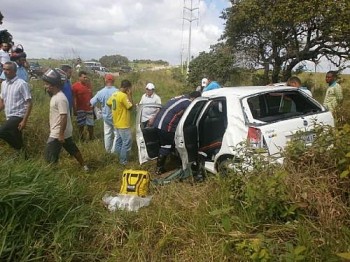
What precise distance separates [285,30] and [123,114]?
33.6 ft

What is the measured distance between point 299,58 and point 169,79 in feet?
41.2

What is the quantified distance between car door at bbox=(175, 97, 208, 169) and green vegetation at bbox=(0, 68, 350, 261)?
4.38ft

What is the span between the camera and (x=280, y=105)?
541cm

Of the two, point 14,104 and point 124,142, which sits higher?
point 14,104

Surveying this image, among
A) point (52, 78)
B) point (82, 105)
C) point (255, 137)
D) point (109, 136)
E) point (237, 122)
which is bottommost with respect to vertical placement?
point (109, 136)

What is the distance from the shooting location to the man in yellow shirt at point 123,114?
679cm

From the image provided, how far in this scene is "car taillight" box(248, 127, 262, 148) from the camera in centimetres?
457

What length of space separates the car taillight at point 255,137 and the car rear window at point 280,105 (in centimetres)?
31

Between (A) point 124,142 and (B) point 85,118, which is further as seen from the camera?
(B) point 85,118

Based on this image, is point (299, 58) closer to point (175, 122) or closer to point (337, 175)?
point (175, 122)

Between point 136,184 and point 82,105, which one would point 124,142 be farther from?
point 136,184

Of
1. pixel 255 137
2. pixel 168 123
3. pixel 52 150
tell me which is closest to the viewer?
pixel 255 137

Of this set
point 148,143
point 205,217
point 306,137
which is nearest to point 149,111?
point 148,143

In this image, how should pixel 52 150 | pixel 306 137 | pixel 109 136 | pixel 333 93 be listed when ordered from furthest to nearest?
pixel 109 136
pixel 333 93
pixel 52 150
pixel 306 137
